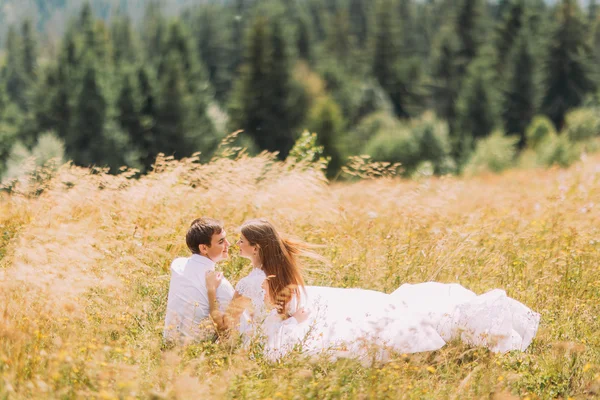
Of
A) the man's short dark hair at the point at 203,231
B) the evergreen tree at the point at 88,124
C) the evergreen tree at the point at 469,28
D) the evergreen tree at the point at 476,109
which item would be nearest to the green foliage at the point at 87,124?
the evergreen tree at the point at 88,124

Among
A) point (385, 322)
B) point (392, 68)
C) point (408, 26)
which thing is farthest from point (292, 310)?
point (408, 26)

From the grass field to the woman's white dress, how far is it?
0.13 m

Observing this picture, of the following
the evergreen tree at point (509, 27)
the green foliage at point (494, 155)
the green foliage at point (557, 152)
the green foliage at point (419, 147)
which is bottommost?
the green foliage at point (419, 147)

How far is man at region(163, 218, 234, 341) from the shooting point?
169 inches

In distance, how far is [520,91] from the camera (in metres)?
44.5

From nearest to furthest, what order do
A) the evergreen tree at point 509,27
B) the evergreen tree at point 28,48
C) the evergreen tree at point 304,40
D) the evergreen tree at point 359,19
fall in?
1. the evergreen tree at point 509,27
2. the evergreen tree at point 304,40
3. the evergreen tree at point 28,48
4. the evergreen tree at point 359,19

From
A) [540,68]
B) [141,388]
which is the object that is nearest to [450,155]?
[540,68]

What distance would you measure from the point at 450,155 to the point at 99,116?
24.1 metres

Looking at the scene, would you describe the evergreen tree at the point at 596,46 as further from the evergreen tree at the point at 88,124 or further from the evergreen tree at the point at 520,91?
the evergreen tree at the point at 88,124

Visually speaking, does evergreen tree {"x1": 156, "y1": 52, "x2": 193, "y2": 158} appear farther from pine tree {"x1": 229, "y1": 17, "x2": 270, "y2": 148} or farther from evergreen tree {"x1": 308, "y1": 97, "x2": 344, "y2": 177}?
evergreen tree {"x1": 308, "y1": 97, "x2": 344, "y2": 177}

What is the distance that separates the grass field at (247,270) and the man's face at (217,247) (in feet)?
1.99

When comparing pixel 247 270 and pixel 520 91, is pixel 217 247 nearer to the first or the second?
pixel 247 270

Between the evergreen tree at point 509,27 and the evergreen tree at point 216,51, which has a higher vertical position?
the evergreen tree at point 509,27

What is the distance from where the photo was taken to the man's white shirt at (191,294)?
4.29 metres
